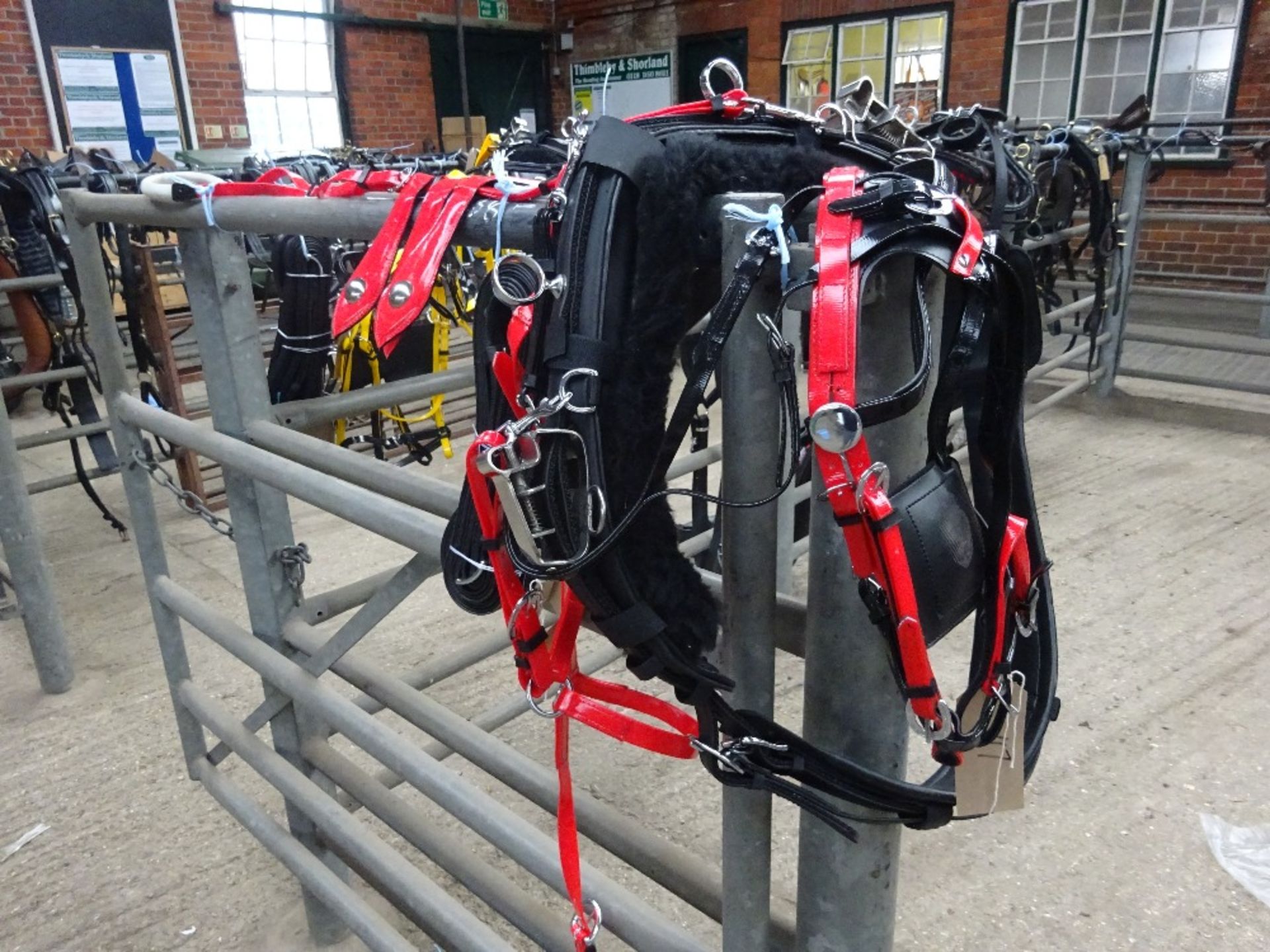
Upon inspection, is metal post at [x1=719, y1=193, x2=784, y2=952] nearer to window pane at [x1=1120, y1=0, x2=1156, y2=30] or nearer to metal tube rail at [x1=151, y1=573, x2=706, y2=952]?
metal tube rail at [x1=151, y1=573, x2=706, y2=952]

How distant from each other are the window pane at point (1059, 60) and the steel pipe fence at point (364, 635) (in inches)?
270

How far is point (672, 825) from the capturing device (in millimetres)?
2102

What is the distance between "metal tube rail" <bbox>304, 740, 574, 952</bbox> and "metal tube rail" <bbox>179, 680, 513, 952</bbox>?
3cm

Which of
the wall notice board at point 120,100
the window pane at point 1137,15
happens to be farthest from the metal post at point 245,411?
the window pane at point 1137,15

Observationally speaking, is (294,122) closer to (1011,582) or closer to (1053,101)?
(1053,101)

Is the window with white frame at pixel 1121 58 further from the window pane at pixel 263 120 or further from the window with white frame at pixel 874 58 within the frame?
the window pane at pixel 263 120

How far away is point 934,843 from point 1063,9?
733cm

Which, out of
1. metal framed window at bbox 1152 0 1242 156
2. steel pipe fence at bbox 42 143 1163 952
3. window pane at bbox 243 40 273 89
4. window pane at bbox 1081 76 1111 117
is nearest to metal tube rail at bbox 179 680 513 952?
steel pipe fence at bbox 42 143 1163 952

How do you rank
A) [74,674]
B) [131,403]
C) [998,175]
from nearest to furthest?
[131,403], [74,674], [998,175]

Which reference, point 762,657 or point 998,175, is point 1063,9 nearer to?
point 998,175

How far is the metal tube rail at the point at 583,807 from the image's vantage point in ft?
3.26

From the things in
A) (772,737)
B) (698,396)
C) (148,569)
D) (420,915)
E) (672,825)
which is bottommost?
(672,825)

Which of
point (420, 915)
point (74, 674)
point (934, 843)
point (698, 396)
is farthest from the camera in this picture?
point (74, 674)

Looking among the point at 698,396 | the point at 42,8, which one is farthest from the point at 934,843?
the point at 42,8
